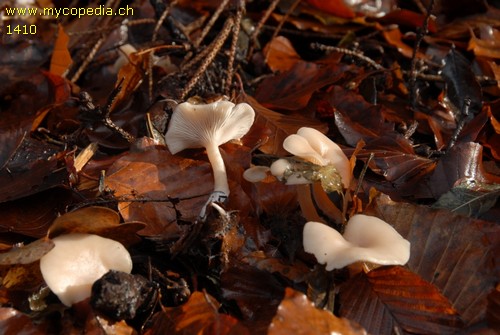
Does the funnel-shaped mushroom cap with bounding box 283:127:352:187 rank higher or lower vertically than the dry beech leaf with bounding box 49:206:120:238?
higher

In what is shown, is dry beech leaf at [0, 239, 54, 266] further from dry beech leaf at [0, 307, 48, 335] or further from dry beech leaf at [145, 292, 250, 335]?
dry beech leaf at [145, 292, 250, 335]

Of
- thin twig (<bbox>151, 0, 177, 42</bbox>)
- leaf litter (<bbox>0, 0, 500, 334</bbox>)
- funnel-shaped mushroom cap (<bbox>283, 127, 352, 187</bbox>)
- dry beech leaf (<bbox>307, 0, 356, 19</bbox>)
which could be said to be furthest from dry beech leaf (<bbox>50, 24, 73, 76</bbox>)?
funnel-shaped mushroom cap (<bbox>283, 127, 352, 187</bbox>)

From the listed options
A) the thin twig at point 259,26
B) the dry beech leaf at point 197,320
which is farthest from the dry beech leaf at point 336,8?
the dry beech leaf at point 197,320

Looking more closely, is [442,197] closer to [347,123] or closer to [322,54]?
[347,123]

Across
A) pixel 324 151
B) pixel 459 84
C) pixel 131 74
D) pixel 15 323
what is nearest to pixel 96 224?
pixel 15 323

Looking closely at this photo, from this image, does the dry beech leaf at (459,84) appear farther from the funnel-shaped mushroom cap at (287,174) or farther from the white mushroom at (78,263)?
the white mushroom at (78,263)

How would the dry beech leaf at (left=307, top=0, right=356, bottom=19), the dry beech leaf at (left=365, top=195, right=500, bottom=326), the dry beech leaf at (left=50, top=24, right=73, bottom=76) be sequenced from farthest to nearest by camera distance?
the dry beech leaf at (left=307, top=0, right=356, bottom=19) → the dry beech leaf at (left=50, top=24, right=73, bottom=76) → the dry beech leaf at (left=365, top=195, right=500, bottom=326)

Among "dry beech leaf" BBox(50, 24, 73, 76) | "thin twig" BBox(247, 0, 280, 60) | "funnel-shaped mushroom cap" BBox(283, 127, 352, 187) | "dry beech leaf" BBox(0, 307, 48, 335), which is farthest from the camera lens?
"thin twig" BBox(247, 0, 280, 60)

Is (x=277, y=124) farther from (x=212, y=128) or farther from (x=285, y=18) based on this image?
(x=285, y=18)
